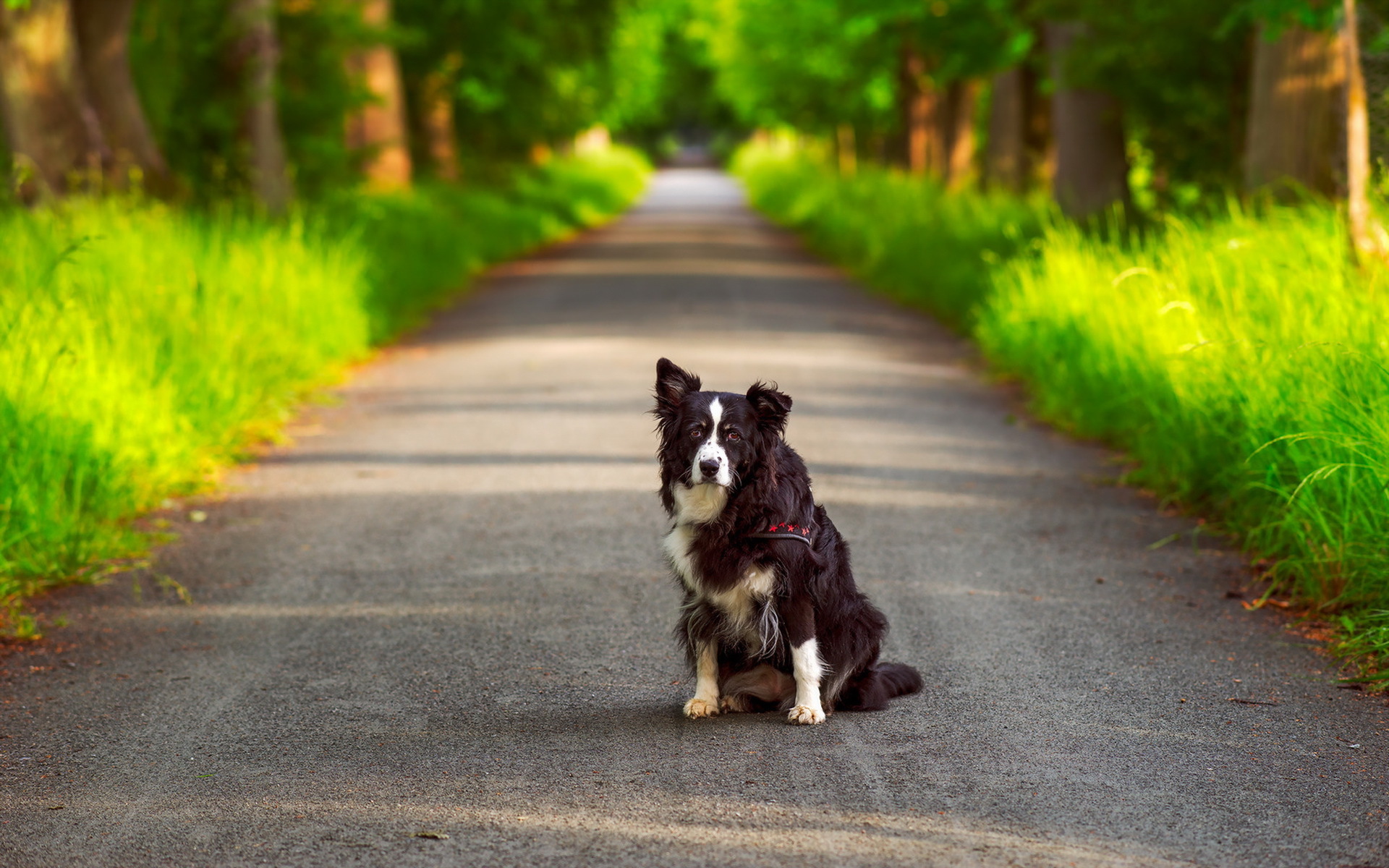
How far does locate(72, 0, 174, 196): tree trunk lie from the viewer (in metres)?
16.5

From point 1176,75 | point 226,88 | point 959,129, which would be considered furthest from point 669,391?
point 959,129

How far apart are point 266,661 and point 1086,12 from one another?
14392 millimetres

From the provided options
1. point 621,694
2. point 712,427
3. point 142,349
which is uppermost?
point 712,427

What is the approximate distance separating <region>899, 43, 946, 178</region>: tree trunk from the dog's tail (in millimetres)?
27839

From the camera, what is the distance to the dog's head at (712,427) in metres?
4.82

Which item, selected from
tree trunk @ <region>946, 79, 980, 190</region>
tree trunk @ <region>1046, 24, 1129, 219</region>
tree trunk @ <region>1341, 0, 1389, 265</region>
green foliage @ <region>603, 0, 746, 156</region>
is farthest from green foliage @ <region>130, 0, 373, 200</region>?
green foliage @ <region>603, 0, 746, 156</region>

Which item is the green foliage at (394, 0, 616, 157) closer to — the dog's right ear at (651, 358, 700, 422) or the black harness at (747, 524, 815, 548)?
the dog's right ear at (651, 358, 700, 422)

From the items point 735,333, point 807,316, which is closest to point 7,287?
point 735,333

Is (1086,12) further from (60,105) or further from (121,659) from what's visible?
(121,659)

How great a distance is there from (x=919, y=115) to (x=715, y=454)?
32.7m

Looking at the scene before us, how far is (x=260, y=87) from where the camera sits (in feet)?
62.3

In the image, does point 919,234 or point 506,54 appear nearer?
point 919,234

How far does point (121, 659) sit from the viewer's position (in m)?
5.98

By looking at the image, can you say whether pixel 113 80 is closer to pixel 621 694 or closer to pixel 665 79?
pixel 621 694
